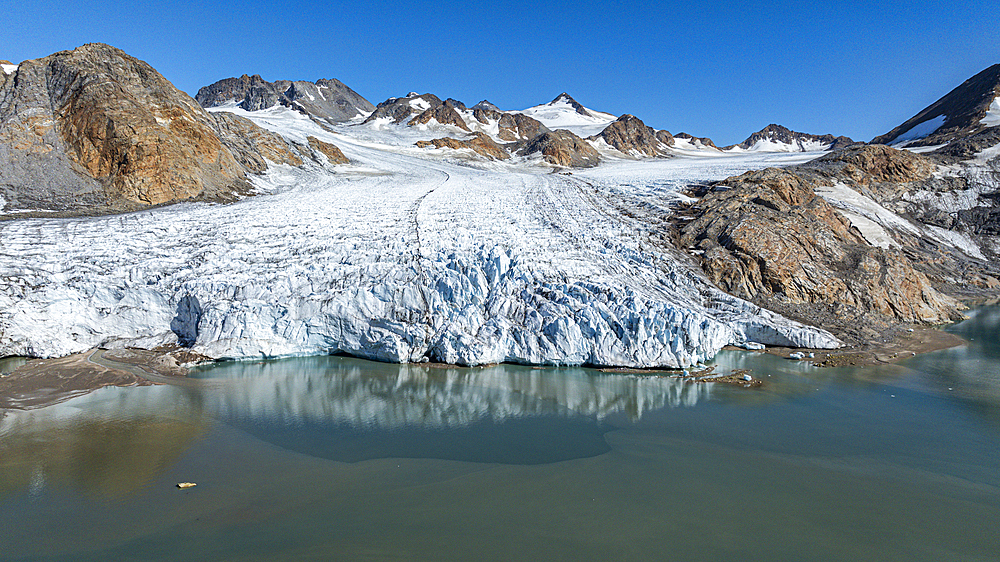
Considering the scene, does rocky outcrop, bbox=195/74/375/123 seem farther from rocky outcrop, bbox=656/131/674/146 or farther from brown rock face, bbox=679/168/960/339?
brown rock face, bbox=679/168/960/339

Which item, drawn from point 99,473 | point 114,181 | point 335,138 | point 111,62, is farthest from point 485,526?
point 335,138

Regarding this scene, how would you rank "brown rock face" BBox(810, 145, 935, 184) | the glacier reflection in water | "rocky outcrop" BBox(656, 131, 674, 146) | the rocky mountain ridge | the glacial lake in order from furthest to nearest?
"rocky outcrop" BBox(656, 131, 674, 146)
"brown rock face" BBox(810, 145, 935, 184)
the rocky mountain ridge
the glacier reflection in water
the glacial lake

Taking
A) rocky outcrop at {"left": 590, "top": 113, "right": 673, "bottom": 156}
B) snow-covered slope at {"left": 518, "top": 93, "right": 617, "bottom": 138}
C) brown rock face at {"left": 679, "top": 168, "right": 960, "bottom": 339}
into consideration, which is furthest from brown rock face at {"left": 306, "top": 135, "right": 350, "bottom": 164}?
snow-covered slope at {"left": 518, "top": 93, "right": 617, "bottom": 138}


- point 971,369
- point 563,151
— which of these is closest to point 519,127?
point 563,151

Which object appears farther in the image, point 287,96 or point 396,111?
point 287,96

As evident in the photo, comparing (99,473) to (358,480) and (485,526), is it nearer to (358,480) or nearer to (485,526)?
(358,480)

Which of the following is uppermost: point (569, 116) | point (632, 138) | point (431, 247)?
point (569, 116)

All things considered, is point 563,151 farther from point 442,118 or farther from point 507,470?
point 507,470
